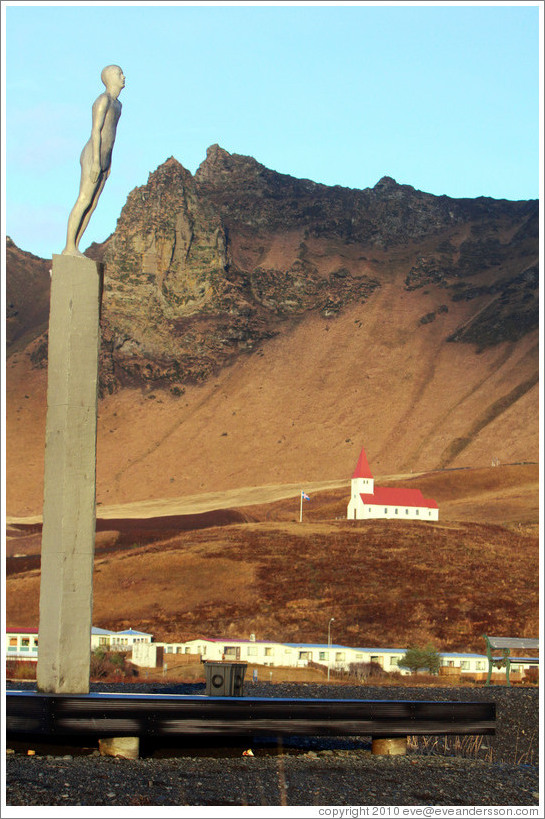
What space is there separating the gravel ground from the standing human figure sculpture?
5.55m

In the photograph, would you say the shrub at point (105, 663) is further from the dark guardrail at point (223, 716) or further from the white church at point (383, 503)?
the white church at point (383, 503)

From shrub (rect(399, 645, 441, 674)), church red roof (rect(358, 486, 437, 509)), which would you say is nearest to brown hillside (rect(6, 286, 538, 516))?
church red roof (rect(358, 486, 437, 509))

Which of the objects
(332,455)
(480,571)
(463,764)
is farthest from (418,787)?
(332,455)

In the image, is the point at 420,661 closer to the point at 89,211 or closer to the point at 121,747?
the point at 121,747

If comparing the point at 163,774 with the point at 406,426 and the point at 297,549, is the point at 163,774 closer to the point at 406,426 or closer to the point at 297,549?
the point at 297,549

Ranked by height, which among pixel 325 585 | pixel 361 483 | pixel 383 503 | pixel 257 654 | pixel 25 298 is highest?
pixel 25 298

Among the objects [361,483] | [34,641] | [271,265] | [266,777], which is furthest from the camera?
[271,265]

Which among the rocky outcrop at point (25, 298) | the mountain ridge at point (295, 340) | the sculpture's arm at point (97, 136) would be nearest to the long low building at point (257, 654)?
the sculpture's arm at point (97, 136)

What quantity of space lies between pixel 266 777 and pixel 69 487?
364cm

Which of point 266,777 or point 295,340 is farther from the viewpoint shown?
point 295,340

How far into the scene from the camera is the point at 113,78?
12523 mm

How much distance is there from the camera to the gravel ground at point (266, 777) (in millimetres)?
9718

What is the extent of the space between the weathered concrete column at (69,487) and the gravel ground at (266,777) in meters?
1.03

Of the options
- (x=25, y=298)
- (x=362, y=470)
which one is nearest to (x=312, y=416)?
(x=362, y=470)
